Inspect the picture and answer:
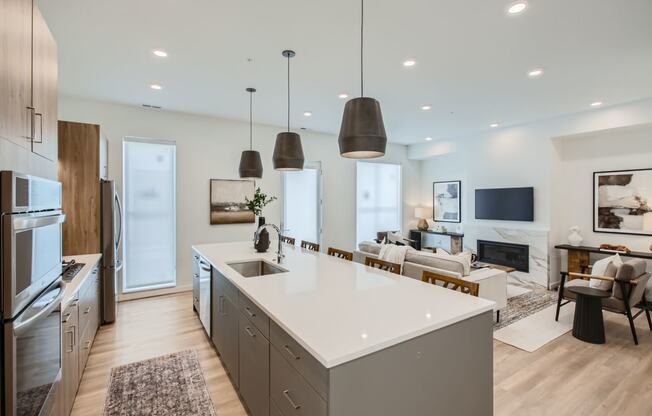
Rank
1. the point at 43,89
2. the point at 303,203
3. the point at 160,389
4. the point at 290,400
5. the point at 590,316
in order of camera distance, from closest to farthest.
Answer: the point at 290,400
the point at 43,89
the point at 160,389
the point at 590,316
the point at 303,203

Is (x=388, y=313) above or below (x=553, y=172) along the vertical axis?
below

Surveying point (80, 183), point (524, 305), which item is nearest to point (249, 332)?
point (80, 183)

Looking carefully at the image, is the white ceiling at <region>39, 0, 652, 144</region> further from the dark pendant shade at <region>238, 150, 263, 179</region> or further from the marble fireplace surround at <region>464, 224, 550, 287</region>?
the marble fireplace surround at <region>464, 224, 550, 287</region>

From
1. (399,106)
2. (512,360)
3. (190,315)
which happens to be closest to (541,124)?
(399,106)

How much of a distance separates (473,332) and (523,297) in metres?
4.02

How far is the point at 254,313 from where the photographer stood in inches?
75.7

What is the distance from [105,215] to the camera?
3.63 meters

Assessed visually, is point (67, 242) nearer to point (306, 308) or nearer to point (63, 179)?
point (63, 179)

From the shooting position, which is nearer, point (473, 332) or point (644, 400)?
point (473, 332)

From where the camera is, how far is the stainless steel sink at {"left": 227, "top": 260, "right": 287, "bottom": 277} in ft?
10.1

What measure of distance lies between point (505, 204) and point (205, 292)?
18.6ft

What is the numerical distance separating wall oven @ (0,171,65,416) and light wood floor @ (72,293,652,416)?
3.78 feet

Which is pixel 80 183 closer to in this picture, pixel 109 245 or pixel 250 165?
pixel 109 245

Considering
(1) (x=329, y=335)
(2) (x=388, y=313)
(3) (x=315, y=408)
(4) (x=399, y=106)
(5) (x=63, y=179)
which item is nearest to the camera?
(3) (x=315, y=408)
